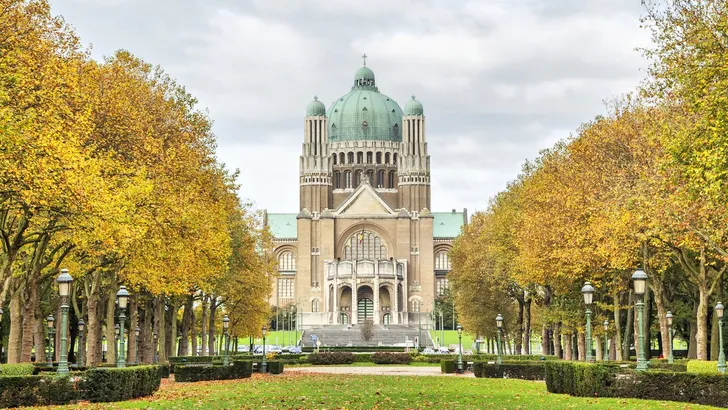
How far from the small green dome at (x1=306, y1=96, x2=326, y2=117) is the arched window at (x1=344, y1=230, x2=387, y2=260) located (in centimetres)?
1826

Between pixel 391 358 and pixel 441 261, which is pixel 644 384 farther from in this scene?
pixel 441 261

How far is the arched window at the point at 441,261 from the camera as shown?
14862 centimetres

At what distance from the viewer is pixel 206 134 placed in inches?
1736

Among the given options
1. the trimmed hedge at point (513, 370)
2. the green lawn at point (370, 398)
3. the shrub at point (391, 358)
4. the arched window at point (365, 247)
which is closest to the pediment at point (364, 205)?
the arched window at point (365, 247)

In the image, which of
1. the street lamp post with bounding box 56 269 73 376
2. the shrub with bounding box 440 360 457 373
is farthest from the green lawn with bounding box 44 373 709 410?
the shrub with bounding box 440 360 457 373

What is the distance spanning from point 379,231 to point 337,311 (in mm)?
13405

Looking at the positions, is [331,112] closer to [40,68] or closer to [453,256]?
[453,256]

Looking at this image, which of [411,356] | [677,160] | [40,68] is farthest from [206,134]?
[411,356]

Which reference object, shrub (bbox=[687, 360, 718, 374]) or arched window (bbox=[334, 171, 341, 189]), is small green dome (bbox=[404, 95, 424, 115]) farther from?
shrub (bbox=[687, 360, 718, 374])

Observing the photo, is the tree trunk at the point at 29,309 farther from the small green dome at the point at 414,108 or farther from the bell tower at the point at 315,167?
the small green dome at the point at 414,108

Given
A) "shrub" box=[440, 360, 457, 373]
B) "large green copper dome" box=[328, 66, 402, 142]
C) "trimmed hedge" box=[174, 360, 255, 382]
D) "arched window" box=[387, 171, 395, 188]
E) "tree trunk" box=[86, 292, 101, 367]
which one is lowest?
"shrub" box=[440, 360, 457, 373]

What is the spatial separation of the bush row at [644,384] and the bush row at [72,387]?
37.4ft

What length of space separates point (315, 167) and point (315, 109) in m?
8.51

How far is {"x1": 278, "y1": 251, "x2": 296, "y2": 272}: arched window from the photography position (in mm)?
152000
